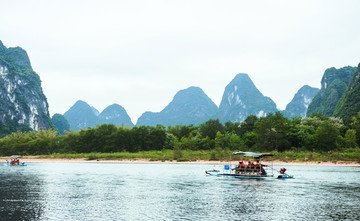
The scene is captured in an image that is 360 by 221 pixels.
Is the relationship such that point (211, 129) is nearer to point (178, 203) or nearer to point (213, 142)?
point (213, 142)

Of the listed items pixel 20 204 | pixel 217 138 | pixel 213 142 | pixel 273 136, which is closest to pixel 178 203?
pixel 20 204

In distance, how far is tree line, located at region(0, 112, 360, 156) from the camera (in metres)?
79.3

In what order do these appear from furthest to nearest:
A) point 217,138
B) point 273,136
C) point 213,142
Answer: point 213,142 → point 217,138 → point 273,136

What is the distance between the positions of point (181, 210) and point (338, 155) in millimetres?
59281

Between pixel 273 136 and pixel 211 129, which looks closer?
pixel 273 136

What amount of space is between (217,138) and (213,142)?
387 cm

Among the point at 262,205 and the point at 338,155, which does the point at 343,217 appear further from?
the point at 338,155

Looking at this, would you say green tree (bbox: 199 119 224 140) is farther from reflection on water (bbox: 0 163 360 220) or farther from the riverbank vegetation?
reflection on water (bbox: 0 163 360 220)

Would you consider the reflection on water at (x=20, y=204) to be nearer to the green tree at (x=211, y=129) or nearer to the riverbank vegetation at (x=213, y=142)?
the riverbank vegetation at (x=213, y=142)

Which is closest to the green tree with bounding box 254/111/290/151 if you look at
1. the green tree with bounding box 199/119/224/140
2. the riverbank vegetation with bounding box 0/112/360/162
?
the riverbank vegetation with bounding box 0/112/360/162

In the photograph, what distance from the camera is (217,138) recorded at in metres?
91.0

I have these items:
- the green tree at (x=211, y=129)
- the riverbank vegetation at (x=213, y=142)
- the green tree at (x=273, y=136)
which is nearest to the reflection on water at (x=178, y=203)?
the riverbank vegetation at (x=213, y=142)

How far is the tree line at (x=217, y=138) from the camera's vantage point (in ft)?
260

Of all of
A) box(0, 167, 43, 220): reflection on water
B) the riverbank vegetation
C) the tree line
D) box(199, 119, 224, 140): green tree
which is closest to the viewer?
box(0, 167, 43, 220): reflection on water
